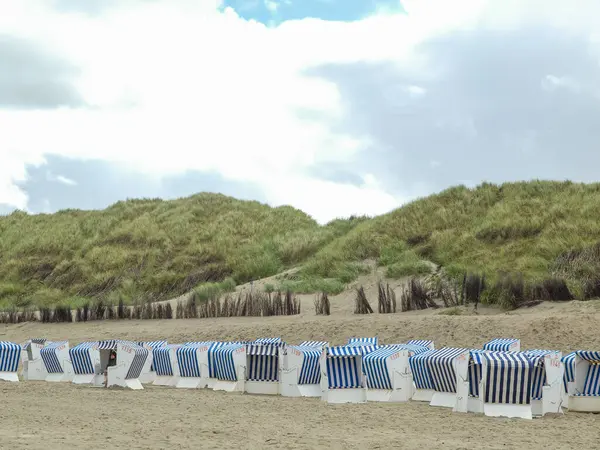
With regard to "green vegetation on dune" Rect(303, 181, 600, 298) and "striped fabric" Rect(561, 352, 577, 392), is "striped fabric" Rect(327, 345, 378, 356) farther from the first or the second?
"green vegetation on dune" Rect(303, 181, 600, 298)

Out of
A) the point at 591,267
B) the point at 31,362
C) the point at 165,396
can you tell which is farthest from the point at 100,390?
the point at 591,267

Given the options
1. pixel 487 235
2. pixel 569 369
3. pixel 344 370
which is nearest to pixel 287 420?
pixel 344 370

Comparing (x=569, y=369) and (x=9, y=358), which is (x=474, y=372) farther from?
(x=9, y=358)

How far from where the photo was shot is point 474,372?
1498 cm

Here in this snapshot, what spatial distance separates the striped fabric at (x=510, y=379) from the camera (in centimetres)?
1447

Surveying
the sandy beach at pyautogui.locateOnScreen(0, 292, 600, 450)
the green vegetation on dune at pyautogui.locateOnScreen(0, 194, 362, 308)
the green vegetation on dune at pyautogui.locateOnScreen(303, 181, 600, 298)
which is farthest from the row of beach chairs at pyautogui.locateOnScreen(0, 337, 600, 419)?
the green vegetation on dune at pyautogui.locateOnScreen(0, 194, 362, 308)

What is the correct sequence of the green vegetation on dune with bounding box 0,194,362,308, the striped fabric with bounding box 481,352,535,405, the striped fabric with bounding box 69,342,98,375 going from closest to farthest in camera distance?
the striped fabric with bounding box 481,352,535,405 < the striped fabric with bounding box 69,342,98,375 < the green vegetation on dune with bounding box 0,194,362,308

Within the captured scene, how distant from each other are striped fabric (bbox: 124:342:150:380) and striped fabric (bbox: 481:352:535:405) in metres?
8.42

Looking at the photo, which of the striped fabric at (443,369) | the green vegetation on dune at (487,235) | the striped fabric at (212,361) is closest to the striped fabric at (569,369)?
the striped fabric at (443,369)

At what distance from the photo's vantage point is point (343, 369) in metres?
16.9

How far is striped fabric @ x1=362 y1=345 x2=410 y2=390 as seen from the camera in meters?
17.1

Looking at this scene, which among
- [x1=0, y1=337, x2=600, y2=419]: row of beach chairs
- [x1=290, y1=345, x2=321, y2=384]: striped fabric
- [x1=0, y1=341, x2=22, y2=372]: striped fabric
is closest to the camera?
[x1=0, y1=337, x2=600, y2=419]: row of beach chairs

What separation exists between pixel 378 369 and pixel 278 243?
31222mm

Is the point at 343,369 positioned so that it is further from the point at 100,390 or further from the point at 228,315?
the point at 228,315
